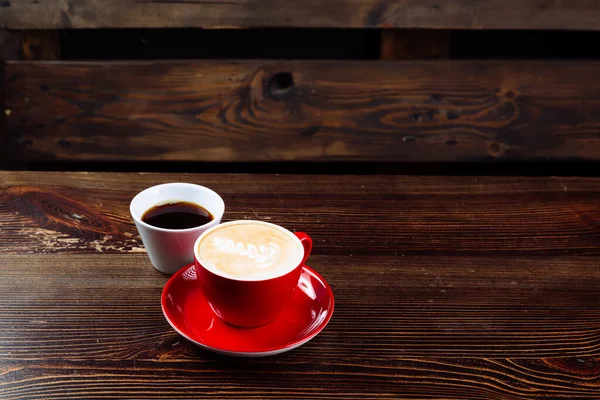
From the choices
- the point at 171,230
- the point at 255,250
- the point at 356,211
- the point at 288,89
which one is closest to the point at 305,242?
the point at 255,250

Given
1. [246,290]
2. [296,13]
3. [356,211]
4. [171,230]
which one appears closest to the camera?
[246,290]

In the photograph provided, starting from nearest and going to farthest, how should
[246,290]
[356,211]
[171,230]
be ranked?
[246,290], [171,230], [356,211]

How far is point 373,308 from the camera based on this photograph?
0.66 metres

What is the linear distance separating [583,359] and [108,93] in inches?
56.2

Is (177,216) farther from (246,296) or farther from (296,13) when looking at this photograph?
(296,13)

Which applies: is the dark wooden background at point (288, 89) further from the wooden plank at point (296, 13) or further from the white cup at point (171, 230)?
the white cup at point (171, 230)

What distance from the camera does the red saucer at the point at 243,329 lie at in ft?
1.83

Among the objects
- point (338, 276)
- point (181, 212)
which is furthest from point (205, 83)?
point (338, 276)

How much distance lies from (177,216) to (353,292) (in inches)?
9.9

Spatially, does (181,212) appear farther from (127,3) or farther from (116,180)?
(127,3)

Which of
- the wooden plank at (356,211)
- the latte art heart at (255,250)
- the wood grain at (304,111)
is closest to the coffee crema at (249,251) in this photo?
the latte art heart at (255,250)

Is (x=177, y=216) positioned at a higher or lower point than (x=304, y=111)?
higher

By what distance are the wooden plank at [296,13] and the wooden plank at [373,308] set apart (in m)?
1.00

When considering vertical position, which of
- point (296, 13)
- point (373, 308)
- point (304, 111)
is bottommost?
point (304, 111)
